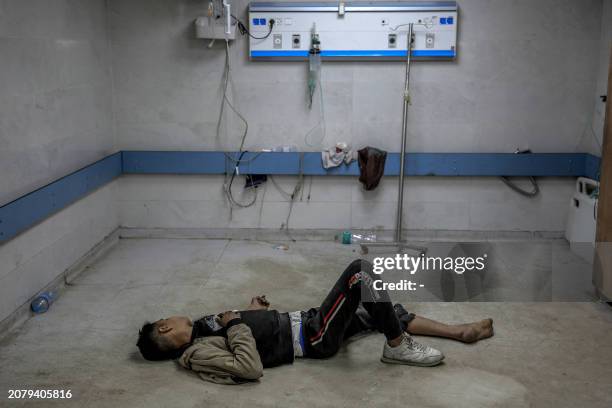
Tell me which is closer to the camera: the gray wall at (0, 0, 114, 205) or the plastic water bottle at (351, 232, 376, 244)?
the gray wall at (0, 0, 114, 205)

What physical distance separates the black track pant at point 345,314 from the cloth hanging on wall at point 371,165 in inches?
85.3

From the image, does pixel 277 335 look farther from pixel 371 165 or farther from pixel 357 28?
pixel 357 28

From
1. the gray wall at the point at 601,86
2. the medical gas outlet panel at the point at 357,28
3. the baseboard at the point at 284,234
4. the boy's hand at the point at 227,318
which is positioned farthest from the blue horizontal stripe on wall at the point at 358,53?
the boy's hand at the point at 227,318

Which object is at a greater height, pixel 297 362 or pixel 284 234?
pixel 284 234

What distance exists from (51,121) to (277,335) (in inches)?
87.4

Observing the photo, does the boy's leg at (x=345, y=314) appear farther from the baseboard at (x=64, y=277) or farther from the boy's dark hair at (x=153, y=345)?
the baseboard at (x=64, y=277)

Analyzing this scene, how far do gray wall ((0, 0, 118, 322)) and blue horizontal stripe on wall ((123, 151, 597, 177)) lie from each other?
0.44 m

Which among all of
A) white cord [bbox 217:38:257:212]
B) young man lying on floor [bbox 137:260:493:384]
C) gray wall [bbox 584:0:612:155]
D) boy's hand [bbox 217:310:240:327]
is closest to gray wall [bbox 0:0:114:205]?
white cord [bbox 217:38:257:212]

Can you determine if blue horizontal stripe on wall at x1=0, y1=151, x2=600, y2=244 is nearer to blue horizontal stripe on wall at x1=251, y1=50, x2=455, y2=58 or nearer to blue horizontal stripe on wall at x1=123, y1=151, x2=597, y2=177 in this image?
blue horizontal stripe on wall at x1=123, y1=151, x2=597, y2=177

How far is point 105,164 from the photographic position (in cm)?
536

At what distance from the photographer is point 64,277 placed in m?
4.68

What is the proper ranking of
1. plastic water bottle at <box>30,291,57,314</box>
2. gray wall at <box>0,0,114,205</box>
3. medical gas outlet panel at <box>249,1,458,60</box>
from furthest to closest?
medical gas outlet panel at <box>249,1,458,60</box> < plastic water bottle at <box>30,291,57,314</box> < gray wall at <box>0,0,114,205</box>

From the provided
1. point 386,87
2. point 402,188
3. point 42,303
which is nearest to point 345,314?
point 42,303

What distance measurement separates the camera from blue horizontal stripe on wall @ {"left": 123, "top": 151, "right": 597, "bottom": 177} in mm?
5609
